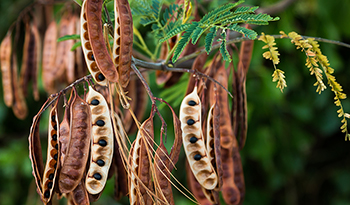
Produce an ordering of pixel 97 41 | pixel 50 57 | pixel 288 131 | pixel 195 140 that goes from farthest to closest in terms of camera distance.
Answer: pixel 288 131
pixel 50 57
pixel 195 140
pixel 97 41

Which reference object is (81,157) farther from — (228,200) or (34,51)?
(34,51)

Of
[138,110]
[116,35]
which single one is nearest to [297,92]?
[138,110]

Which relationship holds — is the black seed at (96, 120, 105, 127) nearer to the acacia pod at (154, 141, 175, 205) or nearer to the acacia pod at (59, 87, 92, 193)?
the acacia pod at (59, 87, 92, 193)

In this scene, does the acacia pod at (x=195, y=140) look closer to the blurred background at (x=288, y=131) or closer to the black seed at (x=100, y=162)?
the black seed at (x=100, y=162)

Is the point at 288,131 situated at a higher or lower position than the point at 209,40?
lower

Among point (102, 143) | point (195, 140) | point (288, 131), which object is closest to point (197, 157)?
point (195, 140)

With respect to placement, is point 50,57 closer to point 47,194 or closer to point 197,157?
point 47,194
